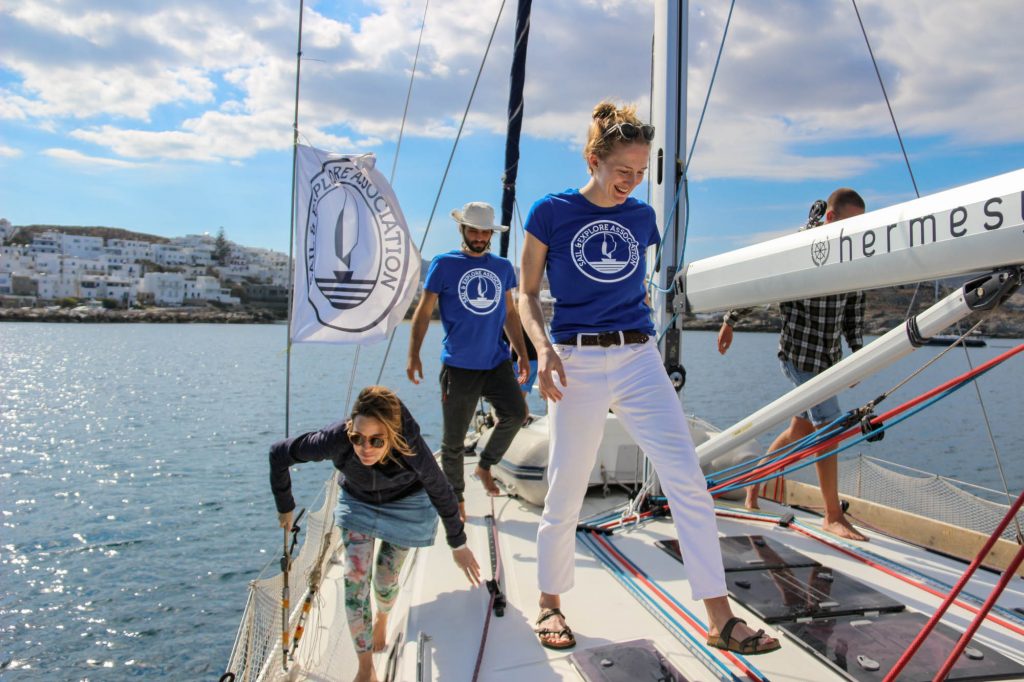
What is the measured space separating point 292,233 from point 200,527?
250 inches

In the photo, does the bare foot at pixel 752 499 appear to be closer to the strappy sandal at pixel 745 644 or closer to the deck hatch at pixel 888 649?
the deck hatch at pixel 888 649

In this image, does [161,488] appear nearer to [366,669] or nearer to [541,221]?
[366,669]

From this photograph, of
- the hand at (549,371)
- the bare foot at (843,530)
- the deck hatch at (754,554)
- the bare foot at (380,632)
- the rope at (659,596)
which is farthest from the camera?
the bare foot at (843,530)

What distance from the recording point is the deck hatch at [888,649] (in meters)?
2.25

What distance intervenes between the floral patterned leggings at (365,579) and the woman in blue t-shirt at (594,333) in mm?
667

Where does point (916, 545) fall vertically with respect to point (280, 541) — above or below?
above

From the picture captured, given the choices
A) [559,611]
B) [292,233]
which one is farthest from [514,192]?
[559,611]

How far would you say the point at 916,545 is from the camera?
147 inches

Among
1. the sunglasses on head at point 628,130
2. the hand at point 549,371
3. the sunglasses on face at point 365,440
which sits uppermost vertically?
the sunglasses on head at point 628,130

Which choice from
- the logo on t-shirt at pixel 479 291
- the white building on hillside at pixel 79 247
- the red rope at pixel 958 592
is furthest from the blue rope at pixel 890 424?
the white building on hillside at pixel 79 247

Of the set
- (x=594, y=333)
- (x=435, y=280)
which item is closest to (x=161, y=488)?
(x=435, y=280)

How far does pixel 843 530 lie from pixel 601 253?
2.32 metres

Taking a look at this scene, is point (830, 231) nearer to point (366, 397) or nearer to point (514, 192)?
point (366, 397)

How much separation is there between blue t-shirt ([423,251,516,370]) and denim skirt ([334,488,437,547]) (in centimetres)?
156
